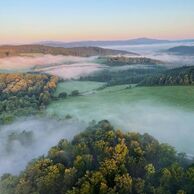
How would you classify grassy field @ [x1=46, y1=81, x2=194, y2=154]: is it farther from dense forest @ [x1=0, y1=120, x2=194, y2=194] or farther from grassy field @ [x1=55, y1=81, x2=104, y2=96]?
grassy field @ [x1=55, y1=81, x2=104, y2=96]

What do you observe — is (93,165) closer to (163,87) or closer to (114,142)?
(114,142)

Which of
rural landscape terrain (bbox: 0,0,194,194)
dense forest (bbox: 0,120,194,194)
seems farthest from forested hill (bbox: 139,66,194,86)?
dense forest (bbox: 0,120,194,194)

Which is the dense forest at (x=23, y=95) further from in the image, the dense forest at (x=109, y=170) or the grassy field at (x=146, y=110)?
the dense forest at (x=109, y=170)

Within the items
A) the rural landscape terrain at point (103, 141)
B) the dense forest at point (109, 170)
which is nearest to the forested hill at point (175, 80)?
the rural landscape terrain at point (103, 141)

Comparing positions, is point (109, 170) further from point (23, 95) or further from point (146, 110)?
point (23, 95)

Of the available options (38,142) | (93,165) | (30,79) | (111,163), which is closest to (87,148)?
(93,165)

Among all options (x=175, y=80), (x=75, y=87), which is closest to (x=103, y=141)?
(x=175, y=80)
